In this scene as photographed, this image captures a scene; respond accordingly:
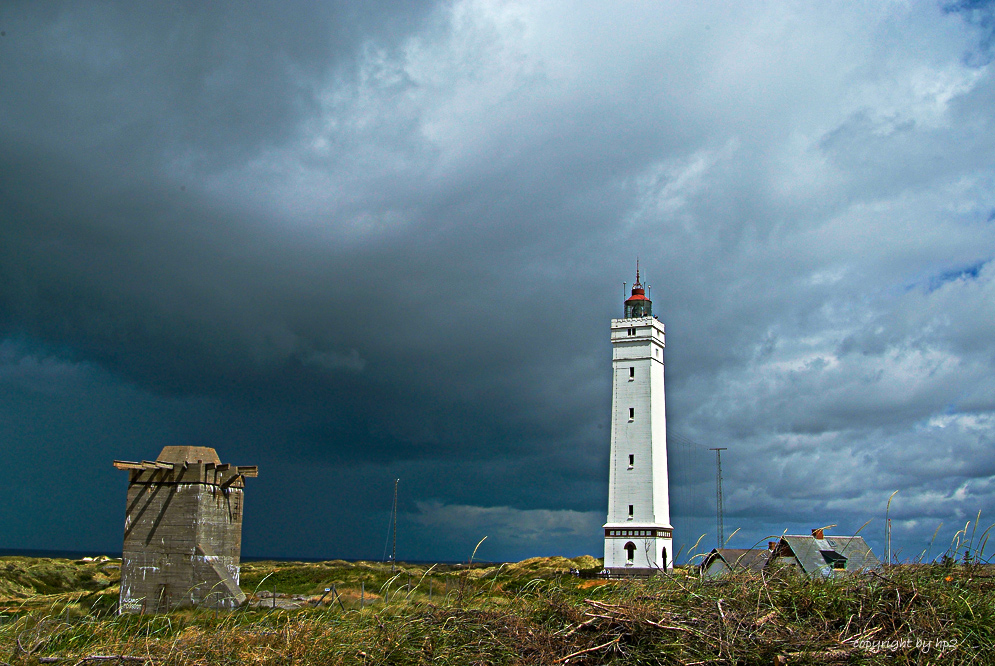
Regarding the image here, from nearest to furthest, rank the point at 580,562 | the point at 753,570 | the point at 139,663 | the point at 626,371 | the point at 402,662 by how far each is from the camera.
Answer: the point at 402,662, the point at 139,663, the point at 753,570, the point at 626,371, the point at 580,562

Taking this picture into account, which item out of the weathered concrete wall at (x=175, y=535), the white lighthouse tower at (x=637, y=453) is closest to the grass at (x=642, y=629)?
the weathered concrete wall at (x=175, y=535)

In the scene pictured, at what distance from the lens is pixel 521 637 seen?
21.0 ft

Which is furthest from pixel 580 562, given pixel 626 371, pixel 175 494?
pixel 175 494

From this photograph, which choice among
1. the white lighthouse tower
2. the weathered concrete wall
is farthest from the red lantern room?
the weathered concrete wall

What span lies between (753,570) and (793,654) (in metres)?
2.14

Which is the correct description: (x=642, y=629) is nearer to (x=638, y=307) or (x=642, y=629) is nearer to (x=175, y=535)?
(x=175, y=535)

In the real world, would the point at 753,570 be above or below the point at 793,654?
above

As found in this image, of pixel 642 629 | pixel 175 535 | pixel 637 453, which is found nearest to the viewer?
pixel 642 629

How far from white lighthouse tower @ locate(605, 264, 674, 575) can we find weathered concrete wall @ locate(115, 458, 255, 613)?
23.0 m

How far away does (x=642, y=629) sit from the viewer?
6.12 m

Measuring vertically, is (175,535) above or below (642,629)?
above

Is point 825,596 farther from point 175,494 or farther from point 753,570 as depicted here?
point 175,494

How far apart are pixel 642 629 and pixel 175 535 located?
24.5 m

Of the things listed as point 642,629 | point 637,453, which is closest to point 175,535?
point 642,629
